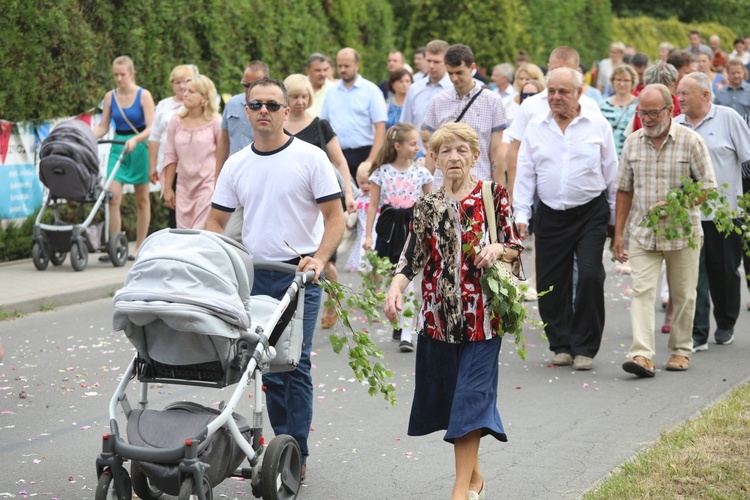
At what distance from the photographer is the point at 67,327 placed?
10656mm

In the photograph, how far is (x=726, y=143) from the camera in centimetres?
939

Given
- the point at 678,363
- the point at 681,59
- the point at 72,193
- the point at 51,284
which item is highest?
the point at 681,59

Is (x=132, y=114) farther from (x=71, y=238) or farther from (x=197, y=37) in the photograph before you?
(x=197, y=37)

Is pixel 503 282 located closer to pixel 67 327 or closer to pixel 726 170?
pixel 726 170

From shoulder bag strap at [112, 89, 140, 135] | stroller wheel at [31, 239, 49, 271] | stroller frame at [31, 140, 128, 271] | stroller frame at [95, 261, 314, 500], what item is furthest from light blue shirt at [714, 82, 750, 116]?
stroller frame at [95, 261, 314, 500]

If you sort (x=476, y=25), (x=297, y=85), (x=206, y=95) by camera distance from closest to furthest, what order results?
(x=297, y=85) → (x=206, y=95) → (x=476, y=25)

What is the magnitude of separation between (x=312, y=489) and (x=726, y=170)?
15.7 ft

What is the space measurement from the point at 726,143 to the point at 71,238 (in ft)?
23.1

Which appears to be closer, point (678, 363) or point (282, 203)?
point (282, 203)

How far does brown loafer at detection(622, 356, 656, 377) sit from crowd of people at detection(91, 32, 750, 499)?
2cm

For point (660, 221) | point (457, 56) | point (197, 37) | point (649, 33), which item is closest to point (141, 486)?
point (660, 221)

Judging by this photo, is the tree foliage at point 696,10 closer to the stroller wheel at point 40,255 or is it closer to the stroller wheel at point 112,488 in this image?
the stroller wheel at point 40,255

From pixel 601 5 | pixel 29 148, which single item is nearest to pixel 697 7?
pixel 601 5

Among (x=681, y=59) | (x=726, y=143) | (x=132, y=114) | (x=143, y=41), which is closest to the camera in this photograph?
(x=726, y=143)
